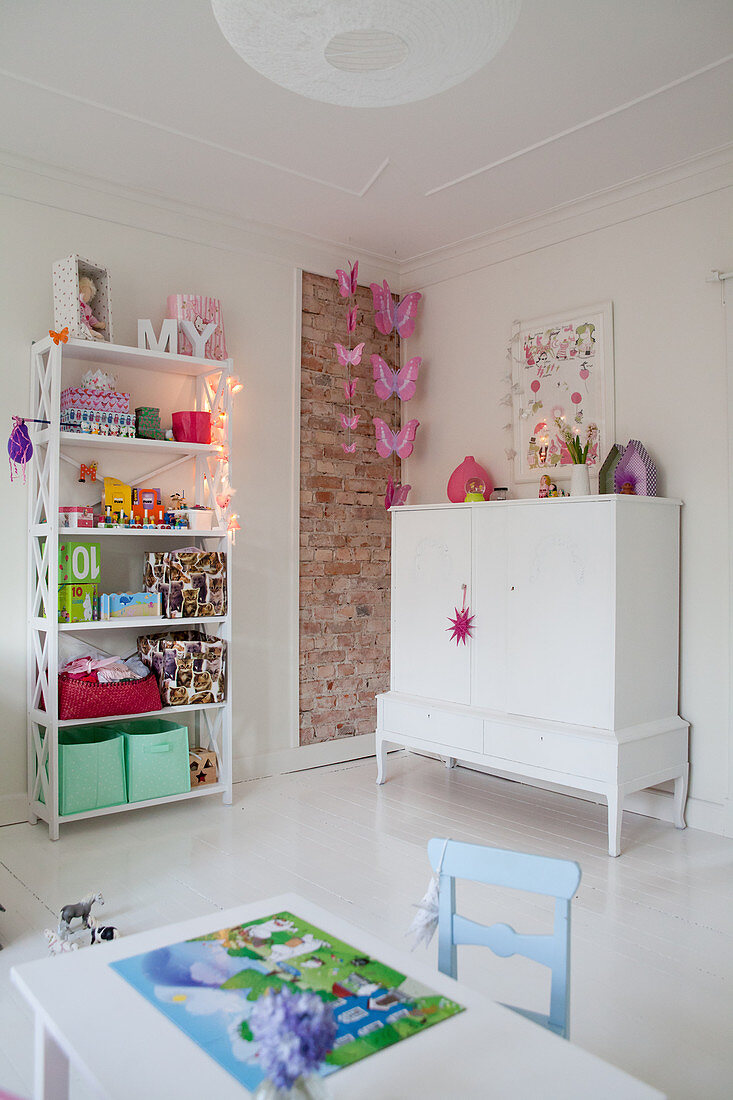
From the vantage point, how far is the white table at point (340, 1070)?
39.8 inches

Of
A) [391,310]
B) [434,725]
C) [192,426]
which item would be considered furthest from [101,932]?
[391,310]

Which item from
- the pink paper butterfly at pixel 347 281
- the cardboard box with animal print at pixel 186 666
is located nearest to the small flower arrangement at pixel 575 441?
the pink paper butterfly at pixel 347 281

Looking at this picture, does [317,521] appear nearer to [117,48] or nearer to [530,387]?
[530,387]

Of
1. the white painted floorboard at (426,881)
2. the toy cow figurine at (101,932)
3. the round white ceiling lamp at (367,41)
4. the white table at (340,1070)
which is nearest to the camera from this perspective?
the white table at (340,1070)

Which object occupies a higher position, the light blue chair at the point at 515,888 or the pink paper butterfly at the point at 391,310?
the pink paper butterfly at the point at 391,310

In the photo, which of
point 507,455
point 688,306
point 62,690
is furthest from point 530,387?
point 62,690

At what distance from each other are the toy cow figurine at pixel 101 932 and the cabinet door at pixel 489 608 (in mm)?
1917

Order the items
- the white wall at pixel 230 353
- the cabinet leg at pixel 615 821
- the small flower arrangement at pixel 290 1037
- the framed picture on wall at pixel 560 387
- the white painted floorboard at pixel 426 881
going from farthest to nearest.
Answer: the framed picture on wall at pixel 560 387 < the white wall at pixel 230 353 < the cabinet leg at pixel 615 821 < the white painted floorboard at pixel 426 881 < the small flower arrangement at pixel 290 1037

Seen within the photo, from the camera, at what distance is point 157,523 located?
3.66m

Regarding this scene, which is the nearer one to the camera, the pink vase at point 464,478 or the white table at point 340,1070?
the white table at point 340,1070

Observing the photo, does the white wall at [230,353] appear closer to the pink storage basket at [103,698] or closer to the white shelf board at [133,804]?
the white shelf board at [133,804]

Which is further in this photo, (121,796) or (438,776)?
(438,776)

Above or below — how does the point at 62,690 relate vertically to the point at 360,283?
below

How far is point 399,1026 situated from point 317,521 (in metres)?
3.53
